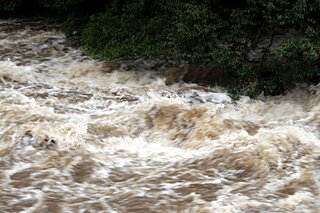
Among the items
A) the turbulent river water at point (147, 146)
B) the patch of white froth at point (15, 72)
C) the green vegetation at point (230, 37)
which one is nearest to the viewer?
the turbulent river water at point (147, 146)

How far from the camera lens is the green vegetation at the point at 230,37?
714 cm

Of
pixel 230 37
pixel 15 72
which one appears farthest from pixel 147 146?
pixel 15 72

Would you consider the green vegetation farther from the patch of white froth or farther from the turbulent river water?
the patch of white froth

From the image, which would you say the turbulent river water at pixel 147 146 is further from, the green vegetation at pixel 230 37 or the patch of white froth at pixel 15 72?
the green vegetation at pixel 230 37

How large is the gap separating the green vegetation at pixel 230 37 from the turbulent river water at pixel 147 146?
1.22ft

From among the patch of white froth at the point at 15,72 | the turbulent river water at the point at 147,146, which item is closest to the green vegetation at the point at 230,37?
the turbulent river water at the point at 147,146

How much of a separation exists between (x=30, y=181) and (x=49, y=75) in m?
3.46

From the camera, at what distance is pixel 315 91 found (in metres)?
7.46

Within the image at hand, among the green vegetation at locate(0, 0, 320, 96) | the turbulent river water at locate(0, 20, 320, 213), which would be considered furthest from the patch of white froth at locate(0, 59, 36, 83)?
the green vegetation at locate(0, 0, 320, 96)

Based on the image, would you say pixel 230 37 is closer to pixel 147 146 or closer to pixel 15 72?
pixel 147 146

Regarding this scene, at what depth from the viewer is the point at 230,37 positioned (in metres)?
7.62

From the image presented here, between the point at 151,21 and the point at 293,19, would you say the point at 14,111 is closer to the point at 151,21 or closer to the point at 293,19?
the point at 151,21

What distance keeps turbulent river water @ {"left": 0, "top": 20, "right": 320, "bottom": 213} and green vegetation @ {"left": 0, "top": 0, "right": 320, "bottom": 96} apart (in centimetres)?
37

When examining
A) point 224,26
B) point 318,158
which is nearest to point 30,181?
point 318,158
